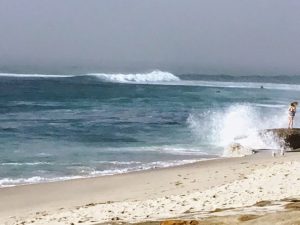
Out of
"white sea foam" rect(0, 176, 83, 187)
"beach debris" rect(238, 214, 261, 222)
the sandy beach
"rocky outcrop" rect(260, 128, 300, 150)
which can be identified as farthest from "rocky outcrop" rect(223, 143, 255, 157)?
"beach debris" rect(238, 214, 261, 222)

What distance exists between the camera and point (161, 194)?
14109 mm

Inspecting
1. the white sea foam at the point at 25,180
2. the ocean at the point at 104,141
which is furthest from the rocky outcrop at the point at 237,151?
the white sea foam at the point at 25,180

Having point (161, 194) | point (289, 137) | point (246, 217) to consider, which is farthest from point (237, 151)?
point (246, 217)

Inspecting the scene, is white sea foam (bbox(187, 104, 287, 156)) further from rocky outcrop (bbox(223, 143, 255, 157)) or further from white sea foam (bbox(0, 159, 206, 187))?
white sea foam (bbox(0, 159, 206, 187))

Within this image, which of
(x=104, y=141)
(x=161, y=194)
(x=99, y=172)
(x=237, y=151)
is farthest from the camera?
(x=104, y=141)

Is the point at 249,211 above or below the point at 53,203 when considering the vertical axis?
above

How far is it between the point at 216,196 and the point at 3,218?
4.39 metres

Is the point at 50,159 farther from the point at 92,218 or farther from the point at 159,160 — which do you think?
the point at 92,218

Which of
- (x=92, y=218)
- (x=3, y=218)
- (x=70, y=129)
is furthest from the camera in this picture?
(x=70, y=129)

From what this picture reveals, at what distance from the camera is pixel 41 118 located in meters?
38.3

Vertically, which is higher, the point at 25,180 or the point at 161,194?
the point at 161,194

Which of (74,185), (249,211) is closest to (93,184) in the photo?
(74,185)

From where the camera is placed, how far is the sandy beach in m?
11.1

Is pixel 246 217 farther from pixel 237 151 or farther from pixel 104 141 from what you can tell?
pixel 104 141
